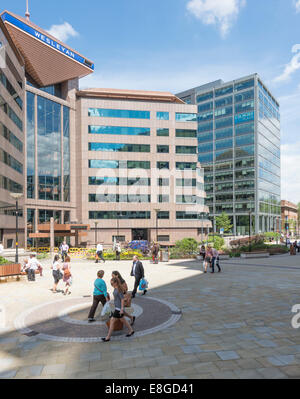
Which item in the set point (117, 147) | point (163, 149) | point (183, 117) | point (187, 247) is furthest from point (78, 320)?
point (183, 117)

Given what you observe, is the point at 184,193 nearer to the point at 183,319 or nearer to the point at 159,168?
the point at 159,168

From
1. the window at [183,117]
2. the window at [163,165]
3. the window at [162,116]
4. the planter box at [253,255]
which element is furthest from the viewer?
the window at [183,117]

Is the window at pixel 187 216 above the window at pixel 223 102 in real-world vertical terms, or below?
below

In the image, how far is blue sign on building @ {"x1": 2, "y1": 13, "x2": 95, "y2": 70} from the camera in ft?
130

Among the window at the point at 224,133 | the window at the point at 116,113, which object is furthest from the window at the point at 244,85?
the window at the point at 116,113

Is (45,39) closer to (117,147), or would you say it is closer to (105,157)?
(117,147)

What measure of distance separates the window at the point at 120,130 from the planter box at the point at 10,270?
37809 millimetres

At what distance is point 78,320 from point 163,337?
3.27 meters

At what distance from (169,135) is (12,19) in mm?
31032

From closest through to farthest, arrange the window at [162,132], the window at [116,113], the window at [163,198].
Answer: the window at [116,113], the window at [163,198], the window at [162,132]

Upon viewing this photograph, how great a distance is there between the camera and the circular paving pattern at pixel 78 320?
25.8ft

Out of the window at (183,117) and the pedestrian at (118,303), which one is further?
the window at (183,117)

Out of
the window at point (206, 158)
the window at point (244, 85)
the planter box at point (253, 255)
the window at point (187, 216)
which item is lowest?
the planter box at point (253, 255)

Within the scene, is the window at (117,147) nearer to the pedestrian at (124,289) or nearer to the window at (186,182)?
the window at (186,182)
